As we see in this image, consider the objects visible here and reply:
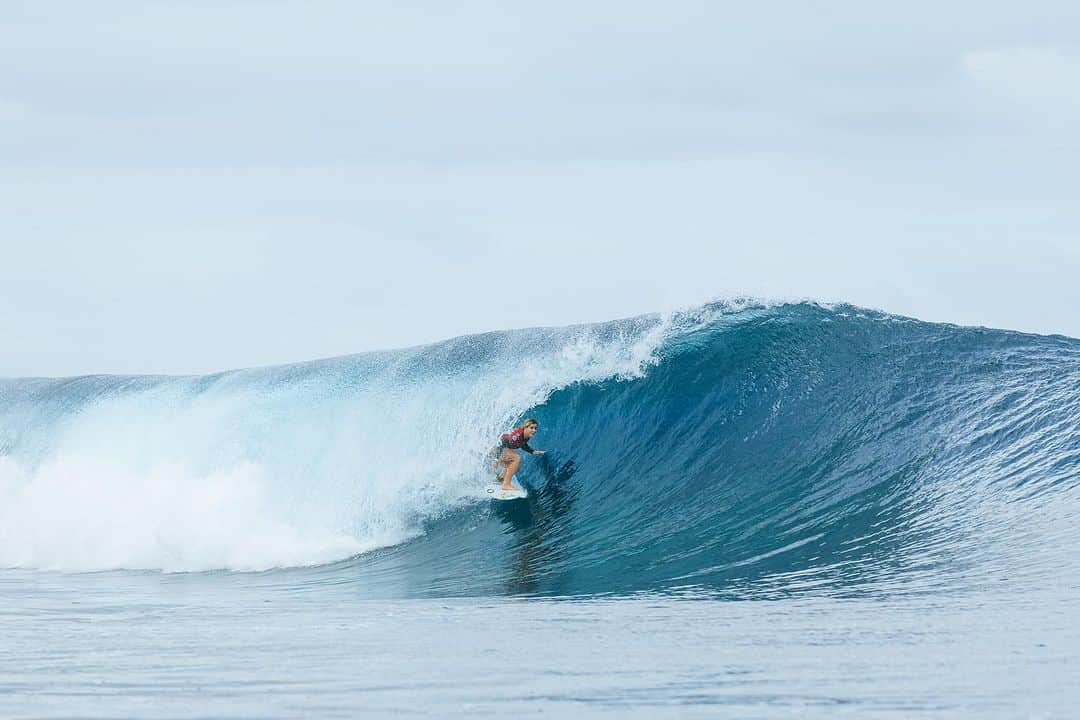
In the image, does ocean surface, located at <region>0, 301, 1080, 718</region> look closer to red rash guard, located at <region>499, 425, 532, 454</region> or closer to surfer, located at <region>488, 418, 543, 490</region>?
surfer, located at <region>488, 418, 543, 490</region>

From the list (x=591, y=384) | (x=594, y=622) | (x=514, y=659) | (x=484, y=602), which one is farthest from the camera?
(x=591, y=384)

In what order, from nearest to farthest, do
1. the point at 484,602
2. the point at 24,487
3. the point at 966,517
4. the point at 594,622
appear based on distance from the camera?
1. the point at 594,622
2. the point at 484,602
3. the point at 966,517
4. the point at 24,487

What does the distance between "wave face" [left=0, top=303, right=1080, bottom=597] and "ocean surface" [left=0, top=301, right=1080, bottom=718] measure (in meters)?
0.05

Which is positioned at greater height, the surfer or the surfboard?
the surfer

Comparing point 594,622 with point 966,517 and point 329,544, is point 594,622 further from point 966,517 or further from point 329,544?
point 329,544

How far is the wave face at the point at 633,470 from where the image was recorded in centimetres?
1167

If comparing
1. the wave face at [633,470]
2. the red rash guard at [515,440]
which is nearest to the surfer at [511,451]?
the red rash guard at [515,440]

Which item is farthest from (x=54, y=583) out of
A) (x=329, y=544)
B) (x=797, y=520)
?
(x=797, y=520)

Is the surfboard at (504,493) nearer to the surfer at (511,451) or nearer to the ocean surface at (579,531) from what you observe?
the surfer at (511,451)

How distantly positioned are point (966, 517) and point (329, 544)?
23.2 ft

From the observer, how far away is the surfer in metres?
14.6

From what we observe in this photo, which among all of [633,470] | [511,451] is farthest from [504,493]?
[633,470]

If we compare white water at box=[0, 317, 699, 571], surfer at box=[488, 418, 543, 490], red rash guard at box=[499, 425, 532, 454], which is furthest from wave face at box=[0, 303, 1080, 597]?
red rash guard at box=[499, 425, 532, 454]

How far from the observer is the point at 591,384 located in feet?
55.4
